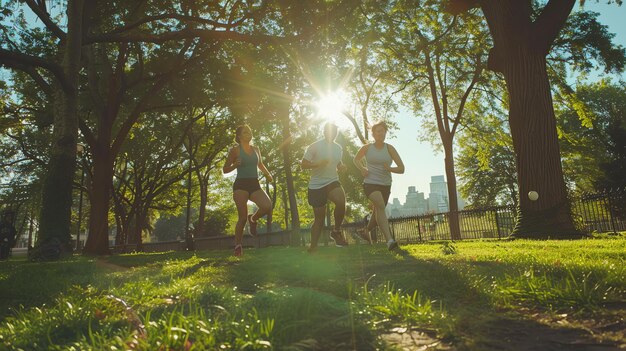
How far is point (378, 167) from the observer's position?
22.6 ft

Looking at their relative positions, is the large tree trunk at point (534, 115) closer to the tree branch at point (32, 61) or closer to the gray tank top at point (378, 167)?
the gray tank top at point (378, 167)

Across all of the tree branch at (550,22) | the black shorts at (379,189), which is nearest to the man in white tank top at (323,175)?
the black shorts at (379,189)

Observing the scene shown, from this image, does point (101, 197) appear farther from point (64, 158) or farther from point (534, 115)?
point (534, 115)

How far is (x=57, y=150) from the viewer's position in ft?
30.7

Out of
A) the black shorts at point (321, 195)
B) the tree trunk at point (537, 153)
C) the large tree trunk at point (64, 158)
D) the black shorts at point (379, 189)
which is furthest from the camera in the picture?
the tree trunk at point (537, 153)

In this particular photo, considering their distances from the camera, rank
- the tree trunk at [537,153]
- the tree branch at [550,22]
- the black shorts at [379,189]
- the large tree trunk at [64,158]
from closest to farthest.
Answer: the black shorts at [379,189] → the large tree trunk at [64,158] → the tree trunk at [537,153] → the tree branch at [550,22]

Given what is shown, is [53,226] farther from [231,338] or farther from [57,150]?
[231,338]

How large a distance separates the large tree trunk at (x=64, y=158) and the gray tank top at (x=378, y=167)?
7.12 m

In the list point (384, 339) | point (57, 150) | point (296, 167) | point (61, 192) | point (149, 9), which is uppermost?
point (149, 9)

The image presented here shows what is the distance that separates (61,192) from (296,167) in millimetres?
25294

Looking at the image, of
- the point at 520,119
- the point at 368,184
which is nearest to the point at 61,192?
the point at 368,184

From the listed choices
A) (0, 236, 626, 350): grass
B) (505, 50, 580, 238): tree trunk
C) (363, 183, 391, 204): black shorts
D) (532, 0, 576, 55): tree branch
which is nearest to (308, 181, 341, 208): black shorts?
(363, 183, 391, 204): black shorts

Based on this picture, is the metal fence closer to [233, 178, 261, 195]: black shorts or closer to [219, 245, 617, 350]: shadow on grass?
[233, 178, 261, 195]: black shorts

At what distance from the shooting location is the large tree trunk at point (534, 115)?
31.2 ft
